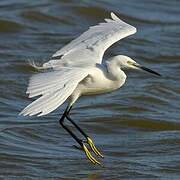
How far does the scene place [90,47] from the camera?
869 centimetres

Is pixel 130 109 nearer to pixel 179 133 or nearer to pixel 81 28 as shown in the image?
pixel 179 133

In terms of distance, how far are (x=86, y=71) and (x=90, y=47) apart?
1231 mm

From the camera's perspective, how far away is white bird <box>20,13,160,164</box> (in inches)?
265

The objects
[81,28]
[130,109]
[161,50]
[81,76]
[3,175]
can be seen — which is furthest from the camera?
[81,28]

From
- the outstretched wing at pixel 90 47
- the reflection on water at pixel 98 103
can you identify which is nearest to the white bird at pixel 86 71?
the outstretched wing at pixel 90 47

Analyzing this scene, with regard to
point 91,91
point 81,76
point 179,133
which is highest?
point 81,76

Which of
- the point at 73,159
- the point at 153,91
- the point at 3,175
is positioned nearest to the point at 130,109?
the point at 153,91

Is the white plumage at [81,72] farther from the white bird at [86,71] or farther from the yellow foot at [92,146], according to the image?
the yellow foot at [92,146]

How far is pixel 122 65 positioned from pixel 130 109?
2.62m

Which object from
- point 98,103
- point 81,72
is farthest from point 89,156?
point 98,103

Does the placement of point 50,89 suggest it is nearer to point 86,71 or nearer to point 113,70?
point 86,71

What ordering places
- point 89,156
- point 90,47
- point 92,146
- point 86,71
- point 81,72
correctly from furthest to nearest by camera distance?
point 90,47
point 92,146
point 89,156
point 86,71
point 81,72

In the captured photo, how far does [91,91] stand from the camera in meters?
8.34

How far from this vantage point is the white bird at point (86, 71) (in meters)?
6.72
